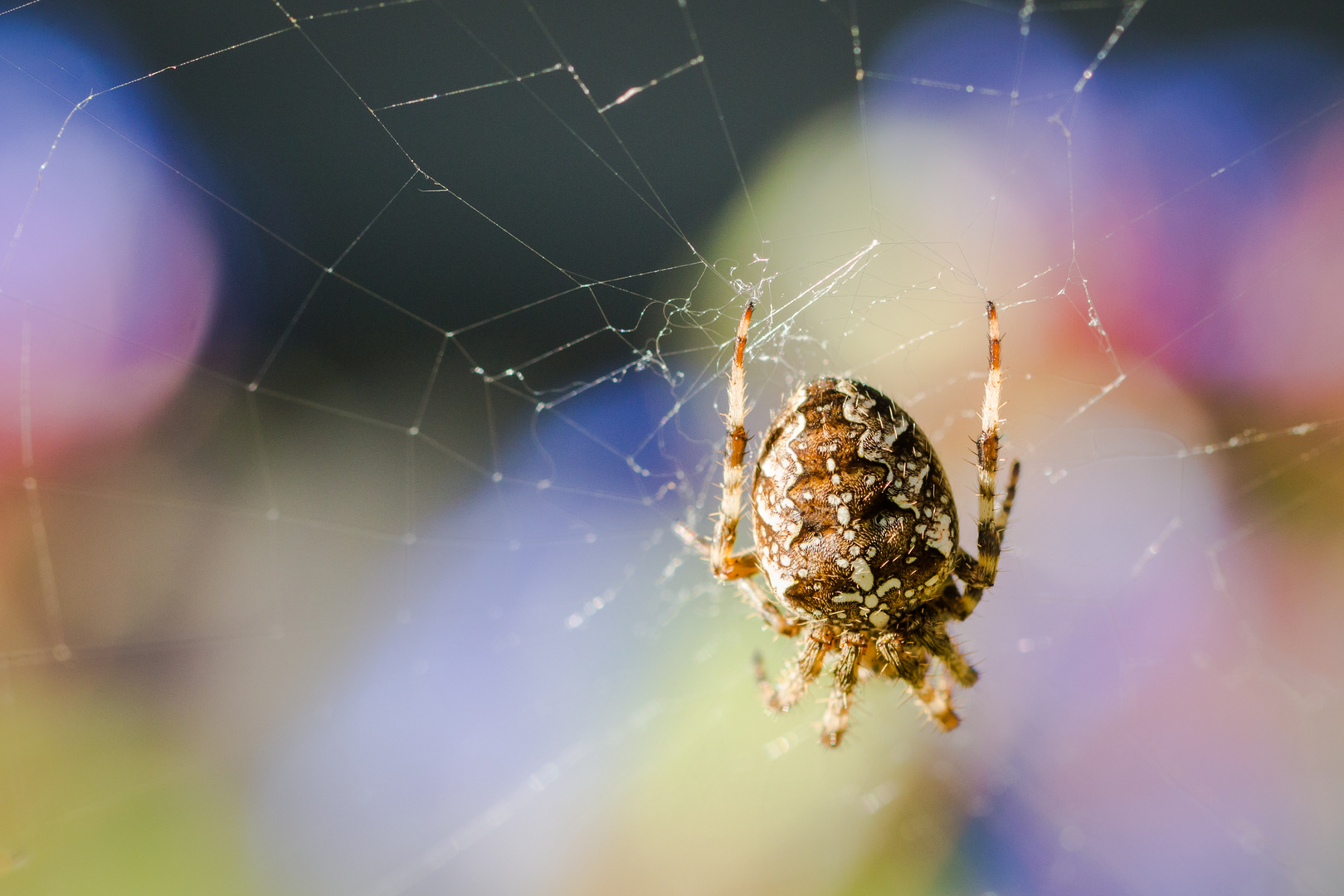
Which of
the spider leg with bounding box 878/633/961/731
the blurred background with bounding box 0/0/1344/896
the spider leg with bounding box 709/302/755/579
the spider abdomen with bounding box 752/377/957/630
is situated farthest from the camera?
the blurred background with bounding box 0/0/1344/896

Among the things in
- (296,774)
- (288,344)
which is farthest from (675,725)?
(288,344)

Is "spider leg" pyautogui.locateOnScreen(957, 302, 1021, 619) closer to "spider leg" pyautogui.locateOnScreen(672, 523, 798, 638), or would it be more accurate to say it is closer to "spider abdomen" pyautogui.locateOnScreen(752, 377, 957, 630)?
"spider abdomen" pyautogui.locateOnScreen(752, 377, 957, 630)

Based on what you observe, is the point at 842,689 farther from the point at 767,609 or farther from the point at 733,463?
the point at 733,463

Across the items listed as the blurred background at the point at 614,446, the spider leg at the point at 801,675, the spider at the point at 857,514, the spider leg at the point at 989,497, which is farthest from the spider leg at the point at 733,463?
the blurred background at the point at 614,446

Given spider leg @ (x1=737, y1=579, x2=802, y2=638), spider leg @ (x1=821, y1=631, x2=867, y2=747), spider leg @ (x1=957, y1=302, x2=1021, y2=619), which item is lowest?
spider leg @ (x1=821, y1=631, x2=867, y2=747)

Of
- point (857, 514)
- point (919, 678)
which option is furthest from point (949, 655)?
point (857, 514)

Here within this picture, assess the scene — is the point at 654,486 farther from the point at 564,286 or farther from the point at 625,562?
the point at 564,286

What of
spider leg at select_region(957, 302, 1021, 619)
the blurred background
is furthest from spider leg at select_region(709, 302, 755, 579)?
the blurred background
